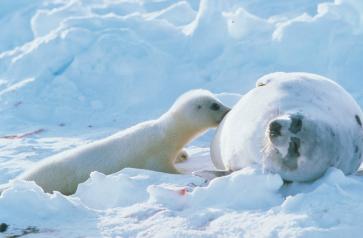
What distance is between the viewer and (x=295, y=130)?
9.73ft

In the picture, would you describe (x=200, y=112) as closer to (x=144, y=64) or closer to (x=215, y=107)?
(x=215, y=107)

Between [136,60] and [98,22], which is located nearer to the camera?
[136,60]

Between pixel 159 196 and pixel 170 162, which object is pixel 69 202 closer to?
pixel 159 196

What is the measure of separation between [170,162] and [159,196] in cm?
175

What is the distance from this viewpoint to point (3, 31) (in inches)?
444

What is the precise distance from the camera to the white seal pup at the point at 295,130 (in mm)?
2988

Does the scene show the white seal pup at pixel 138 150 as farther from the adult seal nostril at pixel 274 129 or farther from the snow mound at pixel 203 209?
the adult seal nostril at pixel 274 129

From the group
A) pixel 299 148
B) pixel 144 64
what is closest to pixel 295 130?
pixel 299 148

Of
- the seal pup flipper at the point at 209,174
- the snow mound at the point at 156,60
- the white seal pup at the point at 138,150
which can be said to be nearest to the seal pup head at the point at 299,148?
the seal pup flipper at the point at 209,174

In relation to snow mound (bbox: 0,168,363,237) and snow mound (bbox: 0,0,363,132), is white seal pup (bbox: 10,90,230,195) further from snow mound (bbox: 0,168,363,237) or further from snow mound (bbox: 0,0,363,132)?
snow mound (bbox: 0,0,363,132)

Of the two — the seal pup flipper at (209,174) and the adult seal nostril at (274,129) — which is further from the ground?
the adult seal nostril at (274,129)

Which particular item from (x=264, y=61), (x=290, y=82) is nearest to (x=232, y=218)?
(x=290, y=82)

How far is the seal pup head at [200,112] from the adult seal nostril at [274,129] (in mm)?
1824

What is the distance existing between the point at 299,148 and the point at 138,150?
1.72m
